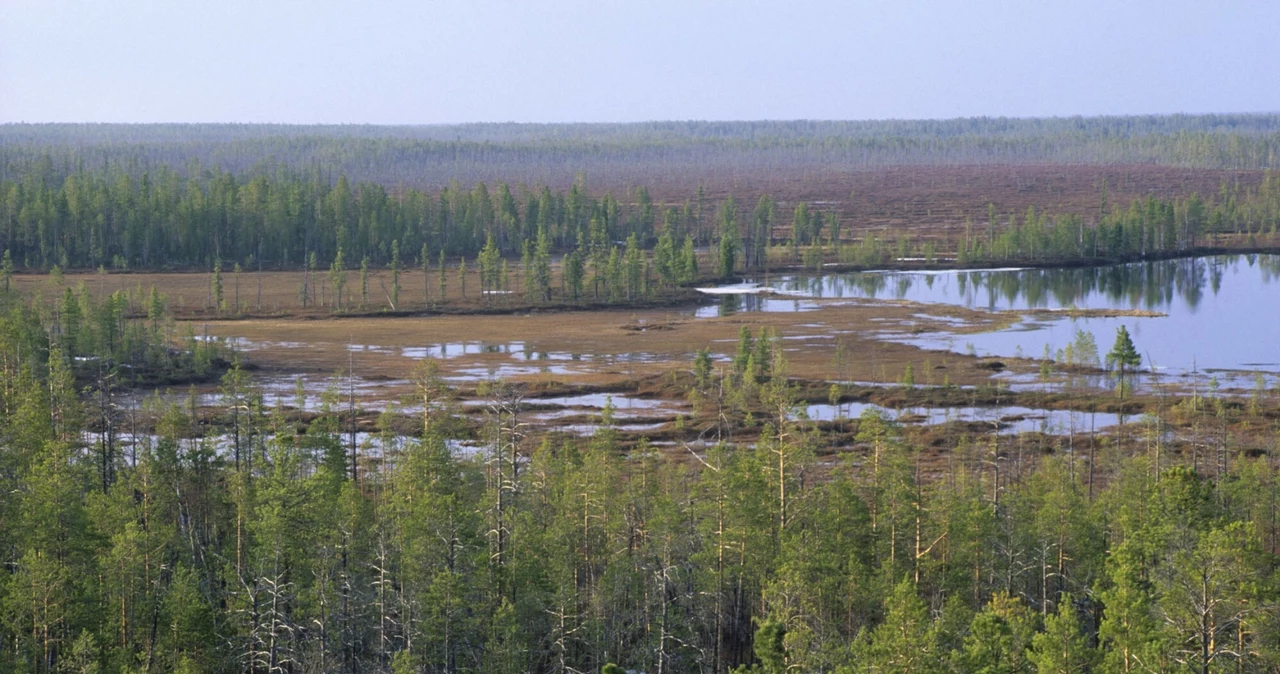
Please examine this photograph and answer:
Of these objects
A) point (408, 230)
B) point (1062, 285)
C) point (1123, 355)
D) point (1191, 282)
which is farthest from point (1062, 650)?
point (408, 230)

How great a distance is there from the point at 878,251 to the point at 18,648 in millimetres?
134527

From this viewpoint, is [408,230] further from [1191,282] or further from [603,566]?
[603,566]

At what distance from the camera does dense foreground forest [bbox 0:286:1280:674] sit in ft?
95.8

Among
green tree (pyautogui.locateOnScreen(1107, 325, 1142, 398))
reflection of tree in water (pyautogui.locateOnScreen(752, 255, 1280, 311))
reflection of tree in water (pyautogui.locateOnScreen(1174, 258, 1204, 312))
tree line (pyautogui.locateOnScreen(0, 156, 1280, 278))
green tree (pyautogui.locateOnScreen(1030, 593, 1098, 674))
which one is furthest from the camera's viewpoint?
tree line (pyautogui.locateOnScreen(0, 156, 1280, 278))

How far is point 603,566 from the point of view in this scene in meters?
38.8

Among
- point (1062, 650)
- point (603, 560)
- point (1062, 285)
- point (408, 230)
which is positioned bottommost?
point (603, 560)

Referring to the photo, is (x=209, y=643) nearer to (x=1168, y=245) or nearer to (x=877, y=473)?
(x=877, y=473)

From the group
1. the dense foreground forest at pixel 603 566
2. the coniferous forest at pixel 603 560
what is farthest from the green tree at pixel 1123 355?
the dense foreground forest at pixel 603 566

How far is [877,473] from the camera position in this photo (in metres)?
40.5

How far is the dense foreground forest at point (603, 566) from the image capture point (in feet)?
95.8

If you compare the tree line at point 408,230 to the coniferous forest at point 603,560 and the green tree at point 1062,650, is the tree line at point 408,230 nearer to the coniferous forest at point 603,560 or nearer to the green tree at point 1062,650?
the coniferous forest at point 603,560

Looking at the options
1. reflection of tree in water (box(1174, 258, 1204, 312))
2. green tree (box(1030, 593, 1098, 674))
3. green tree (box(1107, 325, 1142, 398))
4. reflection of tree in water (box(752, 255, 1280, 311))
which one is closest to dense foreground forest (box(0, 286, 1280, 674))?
green tree (box(1030, 593, 1098, 674))

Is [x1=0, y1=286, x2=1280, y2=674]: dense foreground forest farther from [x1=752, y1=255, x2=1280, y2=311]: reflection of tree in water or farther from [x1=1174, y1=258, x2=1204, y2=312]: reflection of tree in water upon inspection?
[x1=1174, y1=258, x2=1204, y2=312]: reflection of tree in water

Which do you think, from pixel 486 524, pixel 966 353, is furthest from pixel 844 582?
pixel 966 353
